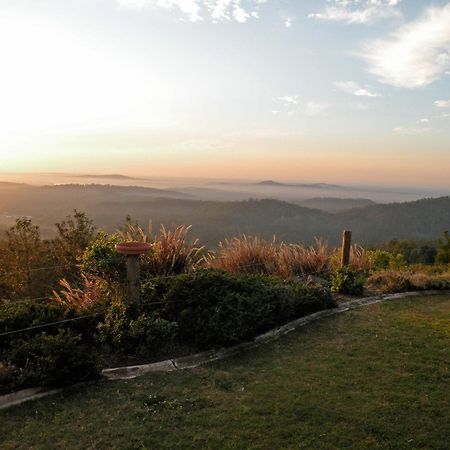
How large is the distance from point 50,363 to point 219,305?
2148 mm

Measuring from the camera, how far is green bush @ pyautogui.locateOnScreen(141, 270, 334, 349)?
509 cm

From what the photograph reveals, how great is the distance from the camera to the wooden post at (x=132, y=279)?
5250 millimetres

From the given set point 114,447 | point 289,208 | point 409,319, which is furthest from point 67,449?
point 289,208

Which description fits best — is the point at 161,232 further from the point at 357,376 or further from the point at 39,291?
the point at 357,376

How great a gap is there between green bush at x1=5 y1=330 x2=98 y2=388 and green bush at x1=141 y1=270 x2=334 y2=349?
133 centimetres

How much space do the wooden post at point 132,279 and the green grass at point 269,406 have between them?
1.29m

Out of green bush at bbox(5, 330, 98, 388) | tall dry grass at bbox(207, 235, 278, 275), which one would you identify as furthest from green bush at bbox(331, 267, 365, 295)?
green bush at bbox(5, 330, 98, 388)

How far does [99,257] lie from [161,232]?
7.33ft

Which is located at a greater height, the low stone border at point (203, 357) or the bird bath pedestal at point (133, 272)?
the bird bath pedestal at point (133, 272)

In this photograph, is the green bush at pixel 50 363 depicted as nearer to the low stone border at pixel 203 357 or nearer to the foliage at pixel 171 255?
the low stone border at pixel 203 357

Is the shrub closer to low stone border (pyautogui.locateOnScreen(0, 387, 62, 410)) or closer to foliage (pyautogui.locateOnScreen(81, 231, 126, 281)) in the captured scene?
foliage (pyautogui.locateOnScreen(81, 231, 126, 281))

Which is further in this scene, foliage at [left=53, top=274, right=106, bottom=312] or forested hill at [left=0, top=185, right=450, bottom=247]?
forested hill at [left=0, top=185, right=450, bottom=247]

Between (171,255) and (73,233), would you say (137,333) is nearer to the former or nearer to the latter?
(171,255)

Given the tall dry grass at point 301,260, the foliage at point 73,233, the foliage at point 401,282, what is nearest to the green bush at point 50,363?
the tall dry grass at point 301,260
